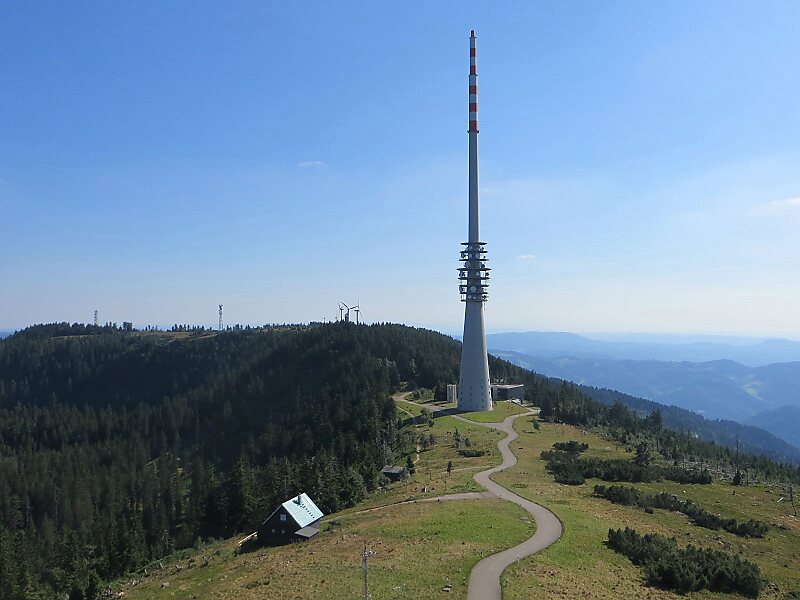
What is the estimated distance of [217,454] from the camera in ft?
492

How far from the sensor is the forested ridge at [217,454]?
7625 centimetres

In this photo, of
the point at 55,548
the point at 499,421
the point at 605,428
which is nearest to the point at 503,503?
the point at 499,421

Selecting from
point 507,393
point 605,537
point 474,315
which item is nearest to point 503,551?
point 605,537

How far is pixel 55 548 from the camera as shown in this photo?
9238 cm

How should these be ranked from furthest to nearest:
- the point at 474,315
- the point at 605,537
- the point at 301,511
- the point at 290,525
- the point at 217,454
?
the point at 217,454 → the point at 474,315 → the point at 301,511 → the point at 290,525 → the point at 605,537

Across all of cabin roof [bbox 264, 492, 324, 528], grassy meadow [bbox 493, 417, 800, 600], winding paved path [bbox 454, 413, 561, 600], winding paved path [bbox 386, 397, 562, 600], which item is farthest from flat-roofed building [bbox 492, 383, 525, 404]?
cabin roof [bbox 264, 492, 324, 528]

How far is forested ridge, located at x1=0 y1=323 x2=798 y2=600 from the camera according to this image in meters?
76.2

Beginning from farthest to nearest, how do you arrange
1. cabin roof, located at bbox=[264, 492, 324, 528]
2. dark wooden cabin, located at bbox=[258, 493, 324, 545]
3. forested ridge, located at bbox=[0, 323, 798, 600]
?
1. forested ridge, located at bbox=[0, 323, 798, 600]
2. cabin roof, located at bbox=[264, 492, 324, 528]
3. dark wooden cabin, located at bbox=[258, 493, 324, 545]

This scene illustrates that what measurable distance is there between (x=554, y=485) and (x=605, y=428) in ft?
181

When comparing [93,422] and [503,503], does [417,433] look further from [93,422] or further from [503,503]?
[93,422]

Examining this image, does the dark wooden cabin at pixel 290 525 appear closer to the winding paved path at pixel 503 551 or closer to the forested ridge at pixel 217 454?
the forested ridge at pixel 217 454

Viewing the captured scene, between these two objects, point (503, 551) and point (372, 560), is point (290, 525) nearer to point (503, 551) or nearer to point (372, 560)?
point (372, 560)

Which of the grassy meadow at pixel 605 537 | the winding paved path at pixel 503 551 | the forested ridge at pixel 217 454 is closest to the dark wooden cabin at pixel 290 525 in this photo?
the winding paved path at pixel 503 551

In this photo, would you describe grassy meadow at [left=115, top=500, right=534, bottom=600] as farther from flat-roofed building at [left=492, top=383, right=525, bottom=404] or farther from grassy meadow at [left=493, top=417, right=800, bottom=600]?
flat-roofed building at [left=492, top=383, right=525, bottom=404]
